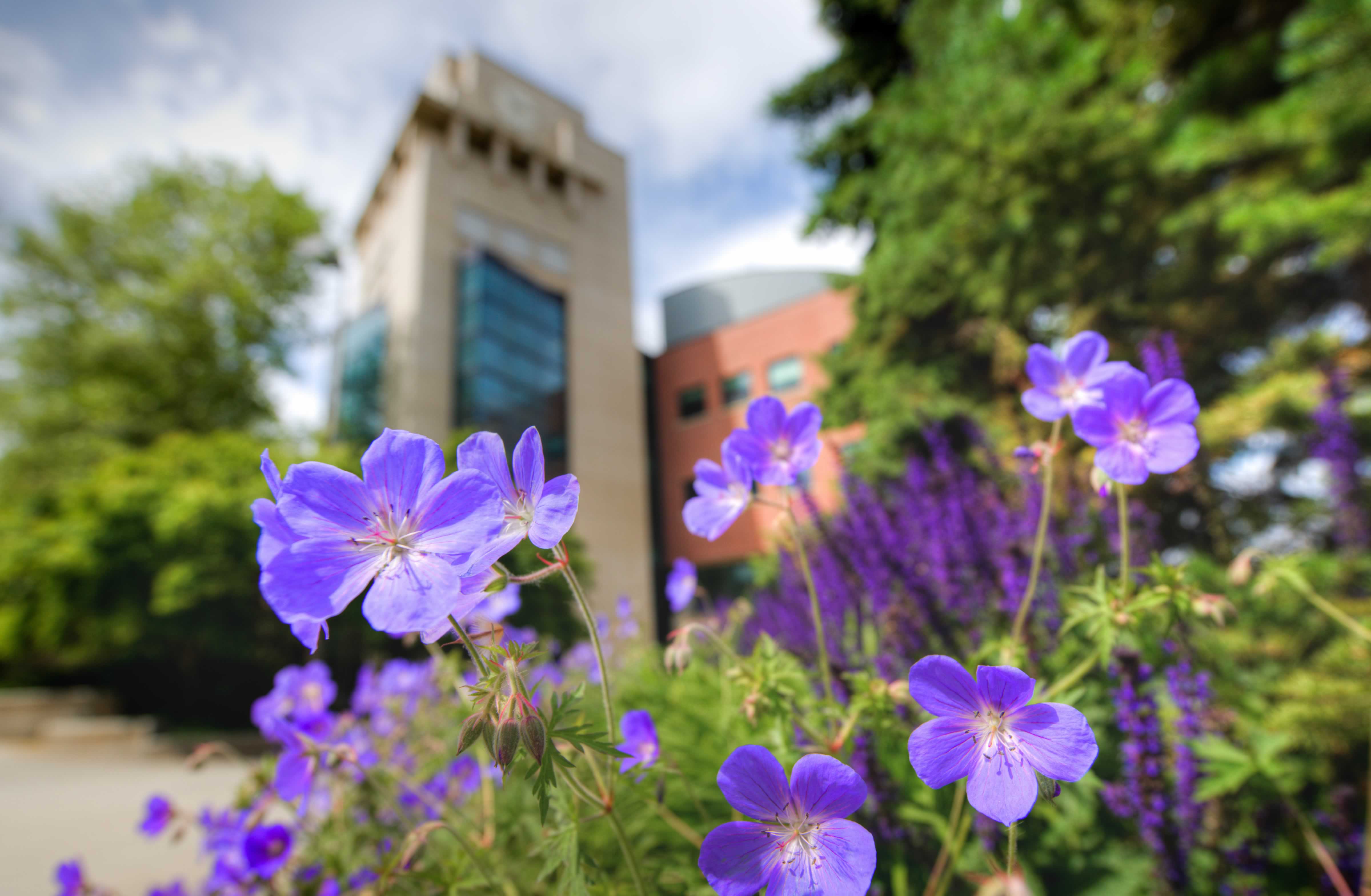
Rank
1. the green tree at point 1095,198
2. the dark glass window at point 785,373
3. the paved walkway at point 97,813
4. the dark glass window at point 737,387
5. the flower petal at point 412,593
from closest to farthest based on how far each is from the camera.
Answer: the flower petal at point 412,593 < the paved walkway at point 97,813 < the green tree at point 1095,198 < the dark glass window at point 785,373 < the dark glass window at point 737,387

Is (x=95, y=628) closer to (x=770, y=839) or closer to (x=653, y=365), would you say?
(x=770, y=839)

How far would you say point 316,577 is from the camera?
0.58 metres

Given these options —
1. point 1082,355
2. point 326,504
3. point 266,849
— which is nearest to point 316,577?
Answer: point 326,504

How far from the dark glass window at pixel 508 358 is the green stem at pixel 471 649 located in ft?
48.9

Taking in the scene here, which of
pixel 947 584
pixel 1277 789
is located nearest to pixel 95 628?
pixel 947 584

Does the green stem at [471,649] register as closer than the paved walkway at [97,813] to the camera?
Yes

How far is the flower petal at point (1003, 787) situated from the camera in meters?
0.56

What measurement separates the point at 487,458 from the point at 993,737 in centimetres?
60

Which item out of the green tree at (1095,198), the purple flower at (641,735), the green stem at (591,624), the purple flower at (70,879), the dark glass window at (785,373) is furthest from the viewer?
the dark glass window at (785,373)

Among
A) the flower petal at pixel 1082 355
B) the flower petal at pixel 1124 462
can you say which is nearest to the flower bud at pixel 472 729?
the flower petal at pixel 1124 462

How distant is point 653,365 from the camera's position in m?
21.5

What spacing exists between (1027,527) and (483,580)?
178 centimetres

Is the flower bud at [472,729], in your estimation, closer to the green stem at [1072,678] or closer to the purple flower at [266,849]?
the green stem at [1072,678]

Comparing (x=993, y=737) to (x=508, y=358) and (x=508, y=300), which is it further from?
(x=508, y=300)
